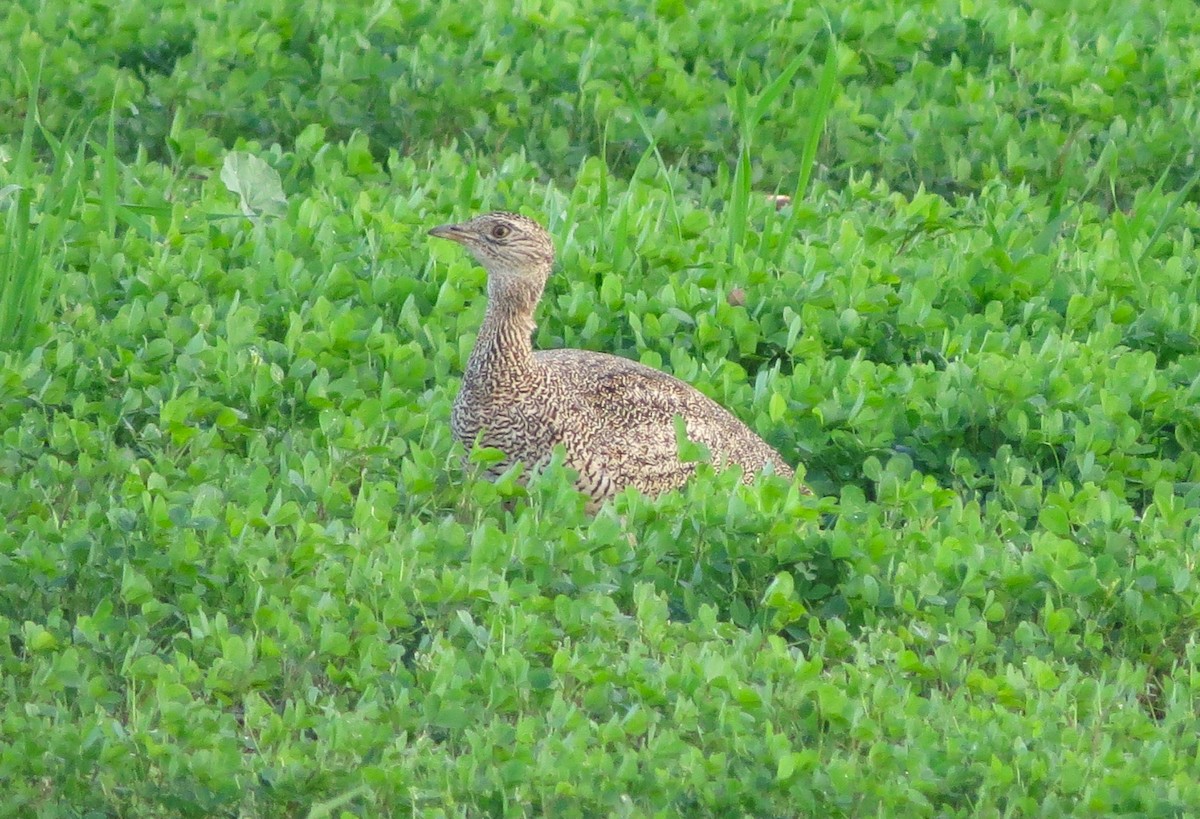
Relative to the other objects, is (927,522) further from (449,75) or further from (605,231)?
(449,75)

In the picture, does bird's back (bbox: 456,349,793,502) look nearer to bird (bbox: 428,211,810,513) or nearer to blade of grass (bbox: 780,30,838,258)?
bird (bbox: 428,211,810,513)

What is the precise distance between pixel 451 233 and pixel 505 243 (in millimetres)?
186

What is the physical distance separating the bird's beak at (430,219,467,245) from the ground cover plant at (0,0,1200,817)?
1.80ft

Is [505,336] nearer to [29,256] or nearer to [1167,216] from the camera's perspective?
[29,256]

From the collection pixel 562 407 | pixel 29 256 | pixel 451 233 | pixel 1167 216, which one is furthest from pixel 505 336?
pixel 1167 216

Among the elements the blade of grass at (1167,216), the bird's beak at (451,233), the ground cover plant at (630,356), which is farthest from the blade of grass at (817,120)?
the bird's beak at (451,233)

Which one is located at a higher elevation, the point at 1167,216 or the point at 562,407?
the point at 1167,216

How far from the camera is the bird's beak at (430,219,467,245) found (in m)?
6.09

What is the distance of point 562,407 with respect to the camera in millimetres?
5863

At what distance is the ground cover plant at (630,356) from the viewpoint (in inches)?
175

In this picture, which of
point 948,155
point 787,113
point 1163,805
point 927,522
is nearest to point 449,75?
point 787,113

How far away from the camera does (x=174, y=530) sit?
5.17 metres

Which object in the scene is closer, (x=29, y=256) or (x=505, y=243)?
(x=505, y=243)

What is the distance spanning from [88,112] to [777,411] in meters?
3.62
